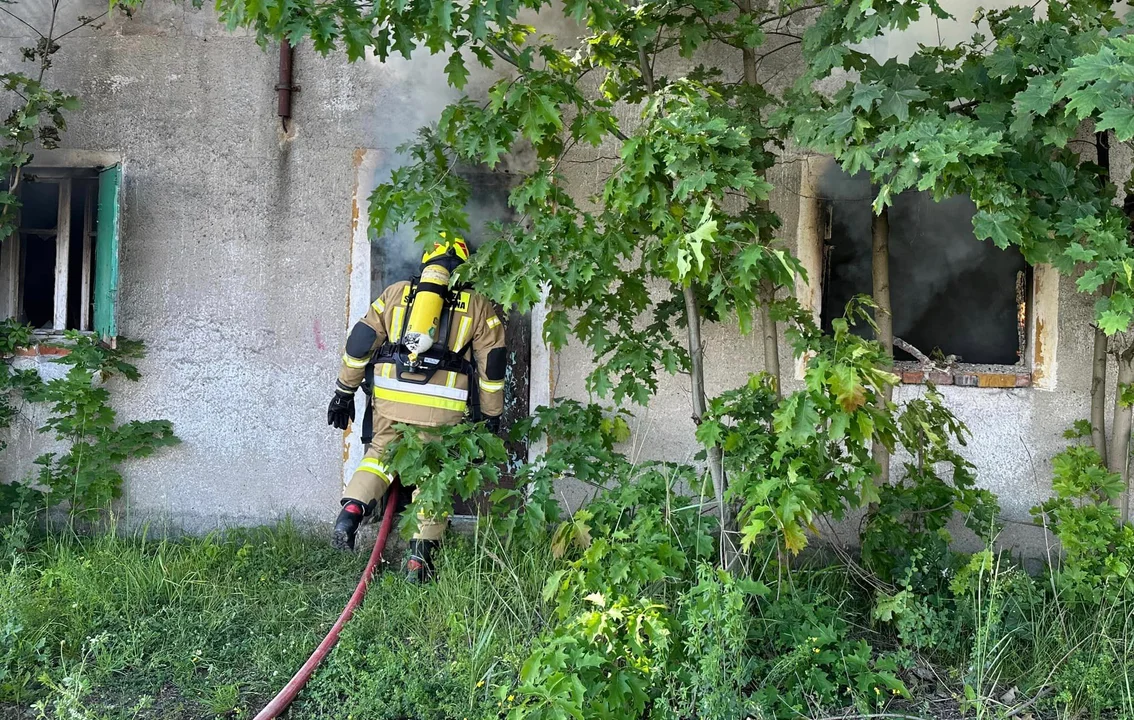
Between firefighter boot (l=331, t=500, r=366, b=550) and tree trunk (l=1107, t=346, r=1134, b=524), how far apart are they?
13.2 feet

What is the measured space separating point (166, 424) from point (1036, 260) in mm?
4853

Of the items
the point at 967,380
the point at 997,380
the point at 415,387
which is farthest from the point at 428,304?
the point at 997,380

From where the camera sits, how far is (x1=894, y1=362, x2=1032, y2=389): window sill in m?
5.05

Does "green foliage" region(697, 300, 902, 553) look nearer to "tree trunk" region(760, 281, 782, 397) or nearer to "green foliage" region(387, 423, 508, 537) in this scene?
"tree trunk" region(760, 281, 782, 397)

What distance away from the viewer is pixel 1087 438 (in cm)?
495

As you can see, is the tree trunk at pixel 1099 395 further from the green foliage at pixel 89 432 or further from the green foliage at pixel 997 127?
the green foliage at pixel 89 432

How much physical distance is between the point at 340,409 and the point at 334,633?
4.55ft

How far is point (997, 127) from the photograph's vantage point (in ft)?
11.7

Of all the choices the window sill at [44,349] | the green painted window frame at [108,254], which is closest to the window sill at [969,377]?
the green painted window frame at [108,254]

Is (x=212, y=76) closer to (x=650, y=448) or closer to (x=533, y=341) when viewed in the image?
(x=533, y=341)

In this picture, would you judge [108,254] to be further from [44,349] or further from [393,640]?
[393,640]

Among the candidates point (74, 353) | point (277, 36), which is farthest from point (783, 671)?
point (74, 353)

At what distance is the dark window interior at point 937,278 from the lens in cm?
533

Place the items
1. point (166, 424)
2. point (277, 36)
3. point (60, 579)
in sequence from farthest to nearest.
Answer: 1. point (166, 424)
2. point (60, 579)
3. point (277, 36)
